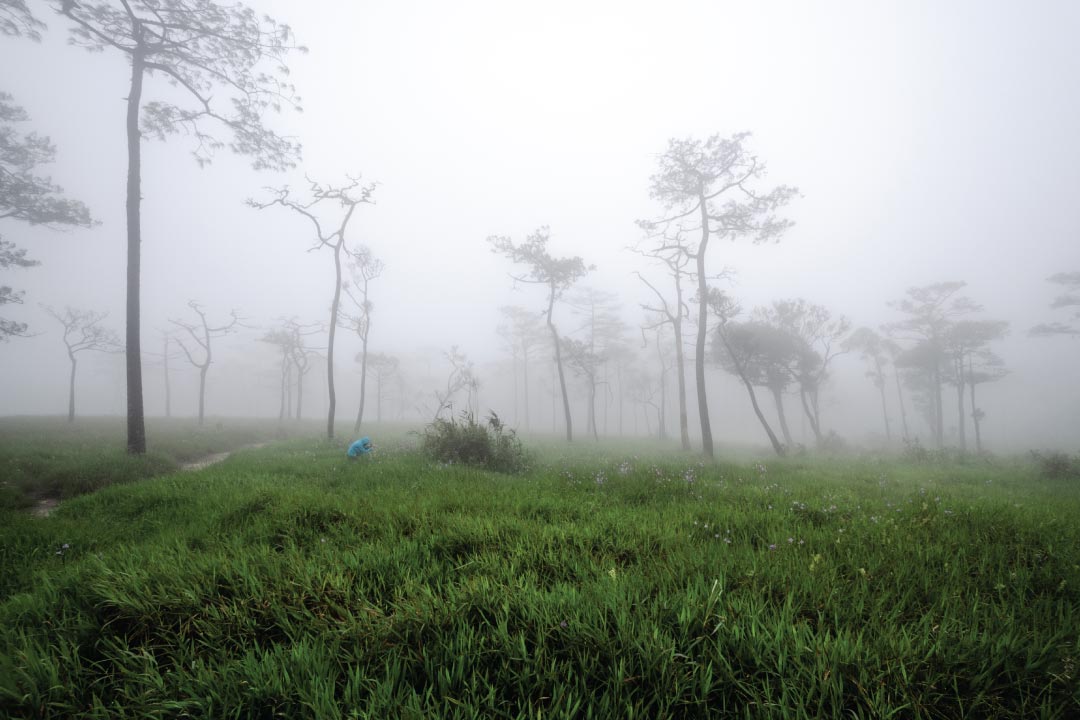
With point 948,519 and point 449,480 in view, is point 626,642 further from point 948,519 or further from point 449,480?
point 449,480

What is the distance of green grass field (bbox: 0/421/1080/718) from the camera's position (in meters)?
1.57

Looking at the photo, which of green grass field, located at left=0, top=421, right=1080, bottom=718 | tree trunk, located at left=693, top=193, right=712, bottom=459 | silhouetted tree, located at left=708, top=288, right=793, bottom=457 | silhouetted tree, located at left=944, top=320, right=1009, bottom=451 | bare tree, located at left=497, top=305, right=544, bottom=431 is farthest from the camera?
bare tree, located at left=497, top=305, right=544, bottom=431

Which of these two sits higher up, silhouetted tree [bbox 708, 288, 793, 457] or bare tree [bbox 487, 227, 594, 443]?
bare tree [bbox 487, 227, 594, 443]

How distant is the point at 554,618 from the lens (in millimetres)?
1939

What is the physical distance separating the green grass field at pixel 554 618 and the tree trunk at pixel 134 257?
9.17 meters

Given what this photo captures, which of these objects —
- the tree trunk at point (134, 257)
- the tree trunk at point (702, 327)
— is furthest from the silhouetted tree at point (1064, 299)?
the tree trunk at point (134, 257)

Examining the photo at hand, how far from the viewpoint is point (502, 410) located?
8669 centimetres

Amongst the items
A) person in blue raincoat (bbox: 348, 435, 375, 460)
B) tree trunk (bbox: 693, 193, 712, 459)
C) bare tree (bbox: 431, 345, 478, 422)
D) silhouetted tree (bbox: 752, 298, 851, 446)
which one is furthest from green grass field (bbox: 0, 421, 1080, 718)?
silhouetted tree (bbox: 752, 298, 851, 446)

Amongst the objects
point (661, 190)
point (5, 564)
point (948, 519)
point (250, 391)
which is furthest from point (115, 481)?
point (250, 391)

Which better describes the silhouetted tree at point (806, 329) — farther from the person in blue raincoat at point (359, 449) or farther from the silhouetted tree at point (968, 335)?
the person in blue raincoat at point (359, 449)

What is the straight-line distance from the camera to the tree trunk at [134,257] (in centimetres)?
1069

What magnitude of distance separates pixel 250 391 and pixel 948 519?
11294 cm

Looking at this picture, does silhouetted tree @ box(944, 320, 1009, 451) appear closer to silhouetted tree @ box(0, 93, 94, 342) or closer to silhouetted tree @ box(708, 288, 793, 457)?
silhouetted tree @ box(708, 288, 793, 457)

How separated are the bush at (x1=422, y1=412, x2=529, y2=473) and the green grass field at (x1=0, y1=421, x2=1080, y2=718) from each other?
5459 millimetres
